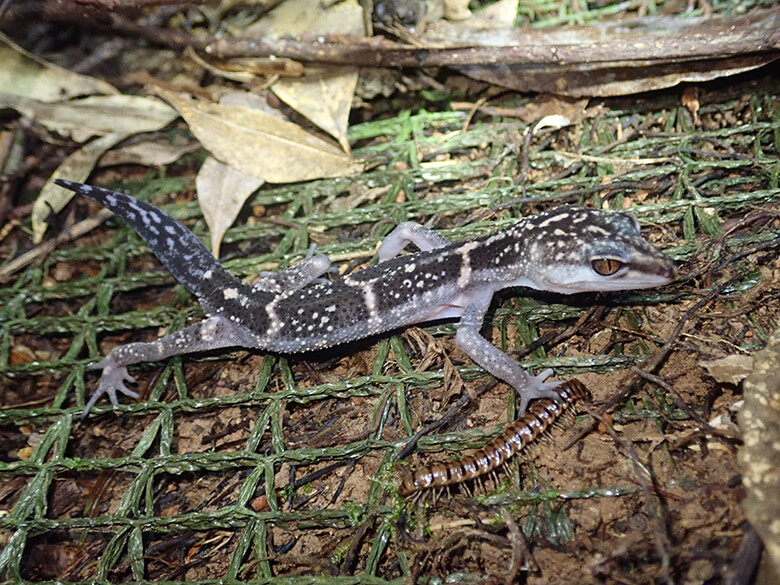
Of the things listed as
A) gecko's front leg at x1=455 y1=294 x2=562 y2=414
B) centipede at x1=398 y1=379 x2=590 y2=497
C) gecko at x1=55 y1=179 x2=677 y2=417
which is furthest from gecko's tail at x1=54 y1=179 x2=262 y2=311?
centipede at x1=398 y1=379 x2=590 y2=497

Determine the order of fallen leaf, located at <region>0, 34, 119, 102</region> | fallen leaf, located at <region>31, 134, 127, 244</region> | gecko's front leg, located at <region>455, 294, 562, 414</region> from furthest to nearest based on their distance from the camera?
fallen leaf, located at <region>0, 34, 119, 102</region>
fallen leaf, located at <region>31, 134, 127, 244</region>
gecko's front leg, located at <region>455, 294, 562, 414</region>

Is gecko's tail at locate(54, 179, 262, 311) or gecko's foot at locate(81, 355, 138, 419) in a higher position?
gecko's tail at locate(54, 179, 262, 311)

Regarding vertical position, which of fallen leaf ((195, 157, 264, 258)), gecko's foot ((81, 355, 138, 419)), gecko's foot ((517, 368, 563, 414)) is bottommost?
gecko's foot ((81, 355, 138, 419))

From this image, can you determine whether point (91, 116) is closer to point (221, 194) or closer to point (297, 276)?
point (221, 194)

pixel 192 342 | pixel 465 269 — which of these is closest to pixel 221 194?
pixel 192 342

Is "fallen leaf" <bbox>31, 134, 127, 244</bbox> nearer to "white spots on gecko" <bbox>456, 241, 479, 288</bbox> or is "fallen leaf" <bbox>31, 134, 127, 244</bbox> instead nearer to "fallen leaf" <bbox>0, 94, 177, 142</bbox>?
"fallen leaf" <bbox>0, 94, 177, 142</bbox>

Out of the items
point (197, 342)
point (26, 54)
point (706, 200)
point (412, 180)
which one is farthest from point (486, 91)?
point (26, 54)

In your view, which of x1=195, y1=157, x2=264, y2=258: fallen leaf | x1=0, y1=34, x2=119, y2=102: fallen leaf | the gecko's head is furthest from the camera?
x1=0, y1=34, x2=119, y2=102: fallen leaf
